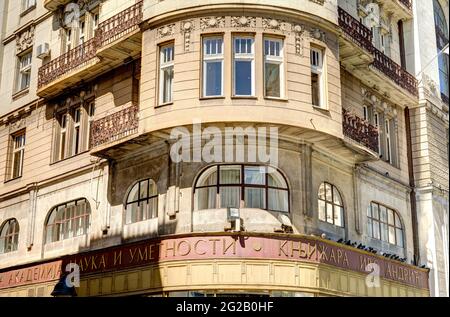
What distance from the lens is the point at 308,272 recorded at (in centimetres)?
1645

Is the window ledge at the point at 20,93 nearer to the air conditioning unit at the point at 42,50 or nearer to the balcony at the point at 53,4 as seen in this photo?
the air conditioning unit at the point at 42,50

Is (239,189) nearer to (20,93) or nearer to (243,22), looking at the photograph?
(243,22)

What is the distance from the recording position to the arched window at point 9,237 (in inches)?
824

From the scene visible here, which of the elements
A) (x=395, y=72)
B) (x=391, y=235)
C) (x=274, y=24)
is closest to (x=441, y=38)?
(x=395, y=72)

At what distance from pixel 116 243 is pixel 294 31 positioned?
289 inches

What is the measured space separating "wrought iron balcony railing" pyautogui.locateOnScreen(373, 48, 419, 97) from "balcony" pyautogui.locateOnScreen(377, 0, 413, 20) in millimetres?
1947

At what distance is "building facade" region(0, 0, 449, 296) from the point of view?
661 inches

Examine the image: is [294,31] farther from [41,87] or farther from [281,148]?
[41,87]

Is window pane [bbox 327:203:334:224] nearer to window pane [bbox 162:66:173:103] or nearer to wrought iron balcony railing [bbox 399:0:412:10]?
window pane [bbox 162:66:173:103]

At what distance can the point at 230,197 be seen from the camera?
16.9 meters

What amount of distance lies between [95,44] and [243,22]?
5.32 m

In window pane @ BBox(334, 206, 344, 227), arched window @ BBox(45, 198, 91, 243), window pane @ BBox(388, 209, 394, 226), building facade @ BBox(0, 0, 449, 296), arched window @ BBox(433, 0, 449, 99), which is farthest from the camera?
window pane @ BBox(388, 209, 394, 226)

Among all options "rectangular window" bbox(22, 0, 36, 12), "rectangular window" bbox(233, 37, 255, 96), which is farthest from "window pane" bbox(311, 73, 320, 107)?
"rectangular window" bbox(22, 0, 36, 12)

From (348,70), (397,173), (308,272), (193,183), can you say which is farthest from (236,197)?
(397,173)
